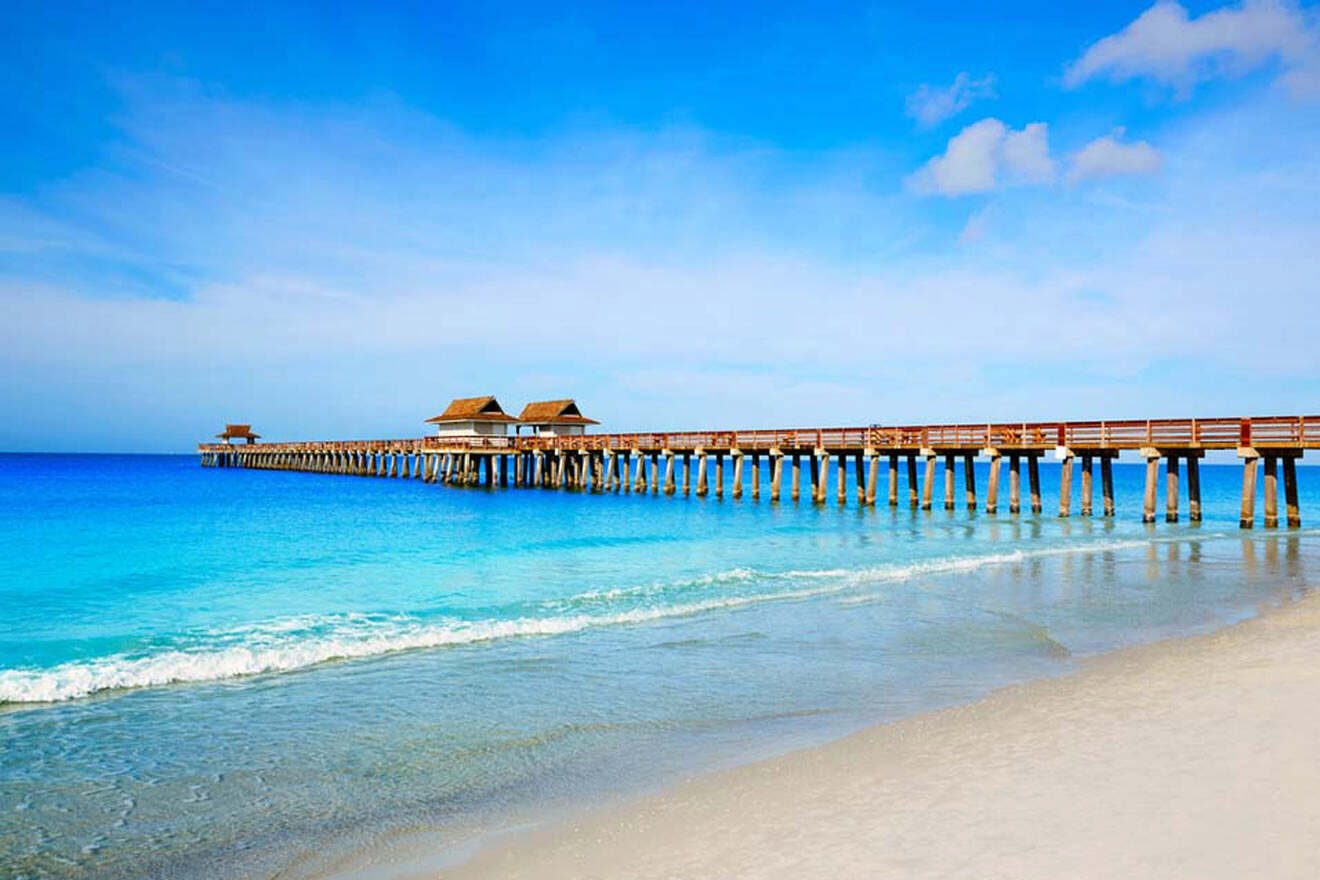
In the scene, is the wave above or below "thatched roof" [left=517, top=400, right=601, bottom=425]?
below

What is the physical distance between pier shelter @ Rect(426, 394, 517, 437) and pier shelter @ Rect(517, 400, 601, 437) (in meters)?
1.38

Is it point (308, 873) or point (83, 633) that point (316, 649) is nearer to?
point (83, 633)

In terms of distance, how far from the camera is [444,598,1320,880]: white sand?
3.93 metres

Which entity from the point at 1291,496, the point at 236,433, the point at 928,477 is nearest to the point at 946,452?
the point at 928,477

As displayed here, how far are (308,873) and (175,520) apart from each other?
29419 mm

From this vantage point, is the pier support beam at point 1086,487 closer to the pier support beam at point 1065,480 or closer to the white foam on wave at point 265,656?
the pier support beam at point 1065,480

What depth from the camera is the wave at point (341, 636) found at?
28.7 feet

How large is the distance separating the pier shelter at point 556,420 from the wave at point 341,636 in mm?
39394

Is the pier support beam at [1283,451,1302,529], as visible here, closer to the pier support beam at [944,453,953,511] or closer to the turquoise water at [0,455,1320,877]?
the turquoise water at [0,455,1320,877]

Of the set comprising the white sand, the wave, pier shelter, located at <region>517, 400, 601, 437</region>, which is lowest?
the wave

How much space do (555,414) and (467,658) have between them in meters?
46.2

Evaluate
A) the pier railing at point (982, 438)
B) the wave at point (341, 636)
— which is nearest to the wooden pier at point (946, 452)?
the pier railing at point (982, 438)

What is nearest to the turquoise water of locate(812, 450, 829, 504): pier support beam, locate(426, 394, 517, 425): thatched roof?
locate(812, 450, 829, 504): pier support beam

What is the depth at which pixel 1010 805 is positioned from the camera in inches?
183
